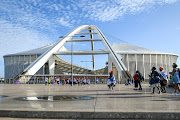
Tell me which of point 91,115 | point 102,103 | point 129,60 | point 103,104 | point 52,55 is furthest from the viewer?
point 129,60

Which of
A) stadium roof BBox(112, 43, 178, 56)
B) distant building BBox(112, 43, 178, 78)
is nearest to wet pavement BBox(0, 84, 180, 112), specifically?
distant building BBox(112, 43, 178, 78)

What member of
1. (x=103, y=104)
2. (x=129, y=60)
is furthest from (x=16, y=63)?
(x=103, y=104)

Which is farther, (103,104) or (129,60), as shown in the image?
(129,60)

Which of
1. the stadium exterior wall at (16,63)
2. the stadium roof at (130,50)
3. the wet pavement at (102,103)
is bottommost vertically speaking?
the wet pavement at (102,103)

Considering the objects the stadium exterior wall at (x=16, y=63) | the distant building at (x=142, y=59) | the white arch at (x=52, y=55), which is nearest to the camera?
the white arch at (x=52, y=55)

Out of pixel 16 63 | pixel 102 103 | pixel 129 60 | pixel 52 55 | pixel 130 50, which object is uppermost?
pixel 130 50

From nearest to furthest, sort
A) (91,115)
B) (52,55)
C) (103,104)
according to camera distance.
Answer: (91,115), (103,104), (52,55)

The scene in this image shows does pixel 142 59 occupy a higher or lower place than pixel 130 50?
lower

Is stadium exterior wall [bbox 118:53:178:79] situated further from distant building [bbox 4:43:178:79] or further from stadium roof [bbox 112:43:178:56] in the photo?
stadium roof [bbox 112:43:178:56]

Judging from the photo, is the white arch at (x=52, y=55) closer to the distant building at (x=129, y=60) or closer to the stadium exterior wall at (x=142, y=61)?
the distant building at (x=129, y=60)

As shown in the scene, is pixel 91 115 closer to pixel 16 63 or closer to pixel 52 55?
pixel 52 55

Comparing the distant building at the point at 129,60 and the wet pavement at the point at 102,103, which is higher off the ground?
the distant building at the point at 129,60

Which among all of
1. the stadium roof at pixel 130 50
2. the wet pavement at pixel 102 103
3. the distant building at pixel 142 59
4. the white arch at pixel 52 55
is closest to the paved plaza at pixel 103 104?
the wet pavement at pixel 102 103

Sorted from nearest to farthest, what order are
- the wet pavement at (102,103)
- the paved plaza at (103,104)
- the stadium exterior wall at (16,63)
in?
1. the paved plaza at (103,104)
2. the wet pavement at (102,103)
3. the stadium exterior wall at (16,63)
